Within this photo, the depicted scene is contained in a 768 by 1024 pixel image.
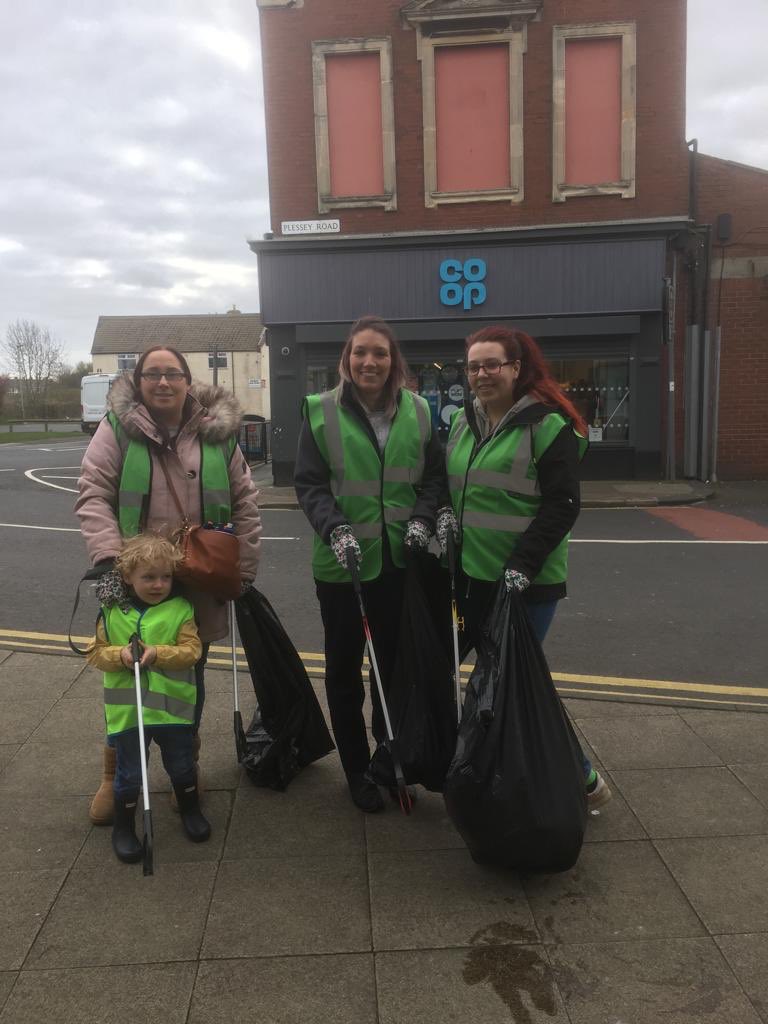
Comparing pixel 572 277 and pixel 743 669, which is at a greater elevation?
pixel 572 277

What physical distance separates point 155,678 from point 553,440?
1630mm

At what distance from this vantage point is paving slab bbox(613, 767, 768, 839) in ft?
9.96

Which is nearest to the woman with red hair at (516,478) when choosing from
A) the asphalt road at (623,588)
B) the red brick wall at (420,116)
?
the asphalt road at (623,588)

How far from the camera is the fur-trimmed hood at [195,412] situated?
9.97 feet

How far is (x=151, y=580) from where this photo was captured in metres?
2.93

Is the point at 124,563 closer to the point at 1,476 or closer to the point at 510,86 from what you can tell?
the point at 510,86

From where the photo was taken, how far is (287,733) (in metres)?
3.43

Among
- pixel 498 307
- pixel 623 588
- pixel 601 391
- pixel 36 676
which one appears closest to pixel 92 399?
pixel 498 307

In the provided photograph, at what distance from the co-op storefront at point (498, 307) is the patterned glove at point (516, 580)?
11988mm

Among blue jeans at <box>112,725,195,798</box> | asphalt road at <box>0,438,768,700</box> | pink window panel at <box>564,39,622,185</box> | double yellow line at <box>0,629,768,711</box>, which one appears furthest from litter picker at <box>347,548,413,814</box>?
pink window panel at <box>564,39,622,185</box>

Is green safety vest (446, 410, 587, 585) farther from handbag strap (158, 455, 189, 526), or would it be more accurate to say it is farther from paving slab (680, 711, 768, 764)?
paving slab (680, 711, 768, 764)

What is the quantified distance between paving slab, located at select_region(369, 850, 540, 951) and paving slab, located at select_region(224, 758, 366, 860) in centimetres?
20

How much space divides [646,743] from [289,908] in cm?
193

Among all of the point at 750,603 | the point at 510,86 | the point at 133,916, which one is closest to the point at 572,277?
the point at 510,86
